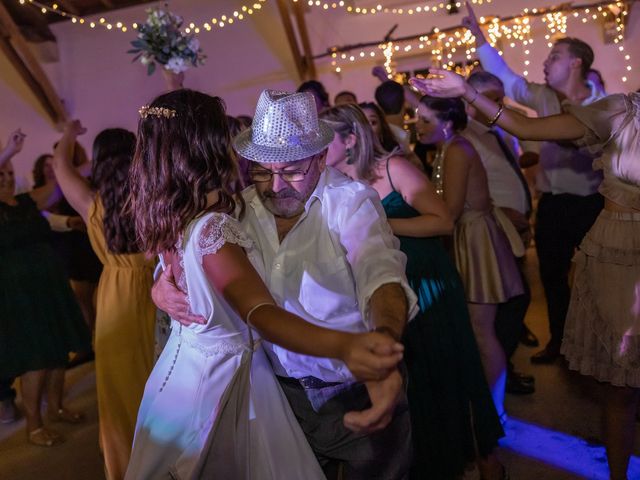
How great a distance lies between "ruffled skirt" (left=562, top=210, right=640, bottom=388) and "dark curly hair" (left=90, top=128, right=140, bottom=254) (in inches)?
71.5

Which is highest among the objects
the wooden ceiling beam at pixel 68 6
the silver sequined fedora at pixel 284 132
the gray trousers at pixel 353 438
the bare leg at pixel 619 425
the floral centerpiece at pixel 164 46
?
the wooden ceiling beam at pixel 68 6

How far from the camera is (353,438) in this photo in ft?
4.99

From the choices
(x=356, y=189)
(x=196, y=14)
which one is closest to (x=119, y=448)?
(x=356, y=189)

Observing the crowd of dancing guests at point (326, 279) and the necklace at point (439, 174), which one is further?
the necklace at point (439, 174)

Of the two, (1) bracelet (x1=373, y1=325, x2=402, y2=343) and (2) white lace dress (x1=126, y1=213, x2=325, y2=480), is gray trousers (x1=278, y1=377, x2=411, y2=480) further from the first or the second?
(1) bracelet (x1=373, y1=325, x2=402, y2=343)

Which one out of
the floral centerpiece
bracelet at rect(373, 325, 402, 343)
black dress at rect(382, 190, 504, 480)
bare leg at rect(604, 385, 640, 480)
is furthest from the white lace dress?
the floral centerpiece

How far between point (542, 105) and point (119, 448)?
2.94 metres

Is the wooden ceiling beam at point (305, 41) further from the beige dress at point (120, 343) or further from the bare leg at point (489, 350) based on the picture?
the bare leg at point (489, 350)

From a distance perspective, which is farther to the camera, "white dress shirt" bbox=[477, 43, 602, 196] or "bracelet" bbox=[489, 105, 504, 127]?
"white dress shirt" bbox=[477, 43, 602, 196]

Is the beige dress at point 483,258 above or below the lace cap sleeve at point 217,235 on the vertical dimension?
below

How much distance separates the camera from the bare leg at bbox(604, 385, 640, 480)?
2.25m

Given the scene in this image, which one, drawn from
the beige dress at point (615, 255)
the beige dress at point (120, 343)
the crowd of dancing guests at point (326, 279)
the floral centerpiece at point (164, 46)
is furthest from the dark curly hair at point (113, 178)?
the beige dress at point (615, 255)

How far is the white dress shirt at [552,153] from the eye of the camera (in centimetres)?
346

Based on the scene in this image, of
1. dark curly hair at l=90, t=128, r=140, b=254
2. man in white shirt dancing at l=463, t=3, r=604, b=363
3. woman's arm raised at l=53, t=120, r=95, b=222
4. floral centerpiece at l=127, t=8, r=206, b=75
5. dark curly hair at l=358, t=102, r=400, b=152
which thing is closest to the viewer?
dark curly hair at l=90, t=128, r=140, b=254
